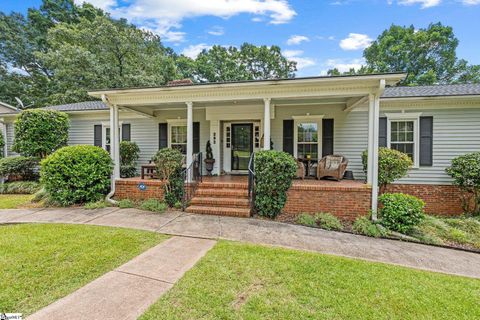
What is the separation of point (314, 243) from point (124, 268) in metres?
3.07

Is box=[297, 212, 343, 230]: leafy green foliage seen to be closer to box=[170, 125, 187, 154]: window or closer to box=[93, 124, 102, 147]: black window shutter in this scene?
box=[170, 125, 187, 154]: window

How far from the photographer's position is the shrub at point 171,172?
6.35 metres

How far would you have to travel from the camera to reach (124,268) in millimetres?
3098

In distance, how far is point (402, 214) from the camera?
16.7 feet

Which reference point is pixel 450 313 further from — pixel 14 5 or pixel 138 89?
pixel 14 5

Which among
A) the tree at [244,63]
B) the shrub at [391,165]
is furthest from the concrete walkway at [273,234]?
the tree at [244,63]

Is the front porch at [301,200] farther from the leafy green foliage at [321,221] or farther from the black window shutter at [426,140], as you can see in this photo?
the black window shutter at [426,140]

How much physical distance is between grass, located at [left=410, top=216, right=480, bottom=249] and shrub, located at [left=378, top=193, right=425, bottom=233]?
9.0 inches

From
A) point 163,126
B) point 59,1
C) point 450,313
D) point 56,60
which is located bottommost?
point 450,313

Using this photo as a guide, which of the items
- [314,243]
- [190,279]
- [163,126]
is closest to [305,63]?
[163,126]

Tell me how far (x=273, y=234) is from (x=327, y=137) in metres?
4.96

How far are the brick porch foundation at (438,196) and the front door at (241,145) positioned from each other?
4.99 metres

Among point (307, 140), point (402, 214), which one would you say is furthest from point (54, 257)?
point (307, 140)

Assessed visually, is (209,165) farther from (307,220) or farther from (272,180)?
(307,220)
